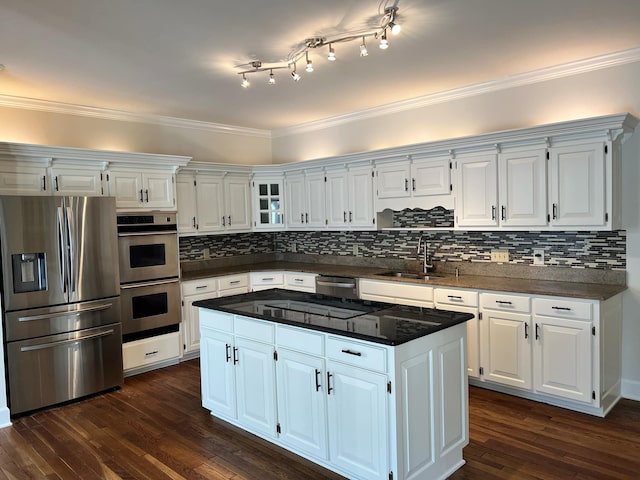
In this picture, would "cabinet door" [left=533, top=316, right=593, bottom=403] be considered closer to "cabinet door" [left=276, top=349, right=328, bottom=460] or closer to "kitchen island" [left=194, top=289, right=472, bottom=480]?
"kitchen island" [left=194, top=289, right=472, bottom=480]

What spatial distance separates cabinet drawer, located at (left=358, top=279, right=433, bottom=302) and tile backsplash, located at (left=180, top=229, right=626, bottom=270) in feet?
2.15

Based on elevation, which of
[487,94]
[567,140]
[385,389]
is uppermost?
[487,94]

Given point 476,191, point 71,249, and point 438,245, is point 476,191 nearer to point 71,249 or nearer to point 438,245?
point 438,245

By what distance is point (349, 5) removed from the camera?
103 inches

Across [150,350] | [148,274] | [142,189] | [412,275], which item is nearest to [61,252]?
[148,274]

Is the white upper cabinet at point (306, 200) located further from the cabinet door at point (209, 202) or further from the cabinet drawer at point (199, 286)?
the cabinet drawer at point (199, 286)

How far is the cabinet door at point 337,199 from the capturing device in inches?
206

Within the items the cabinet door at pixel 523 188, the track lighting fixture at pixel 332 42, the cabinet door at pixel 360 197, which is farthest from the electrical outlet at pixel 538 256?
the track lighting fixture at pixel 332 42

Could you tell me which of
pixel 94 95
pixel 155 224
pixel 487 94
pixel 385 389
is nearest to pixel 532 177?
pixel 487 94

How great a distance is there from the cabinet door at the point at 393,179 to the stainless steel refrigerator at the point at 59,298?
262cm

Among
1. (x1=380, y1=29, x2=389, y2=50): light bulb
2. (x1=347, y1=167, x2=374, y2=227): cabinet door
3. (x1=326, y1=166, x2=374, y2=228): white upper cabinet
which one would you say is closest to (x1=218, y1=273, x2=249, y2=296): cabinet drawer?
(x1=326, y1=166, x2=374, y2=228): white upper cabinet

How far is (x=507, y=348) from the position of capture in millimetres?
3750

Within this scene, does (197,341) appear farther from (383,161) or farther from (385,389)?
(385,389)

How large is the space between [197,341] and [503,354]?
10.3 ft
